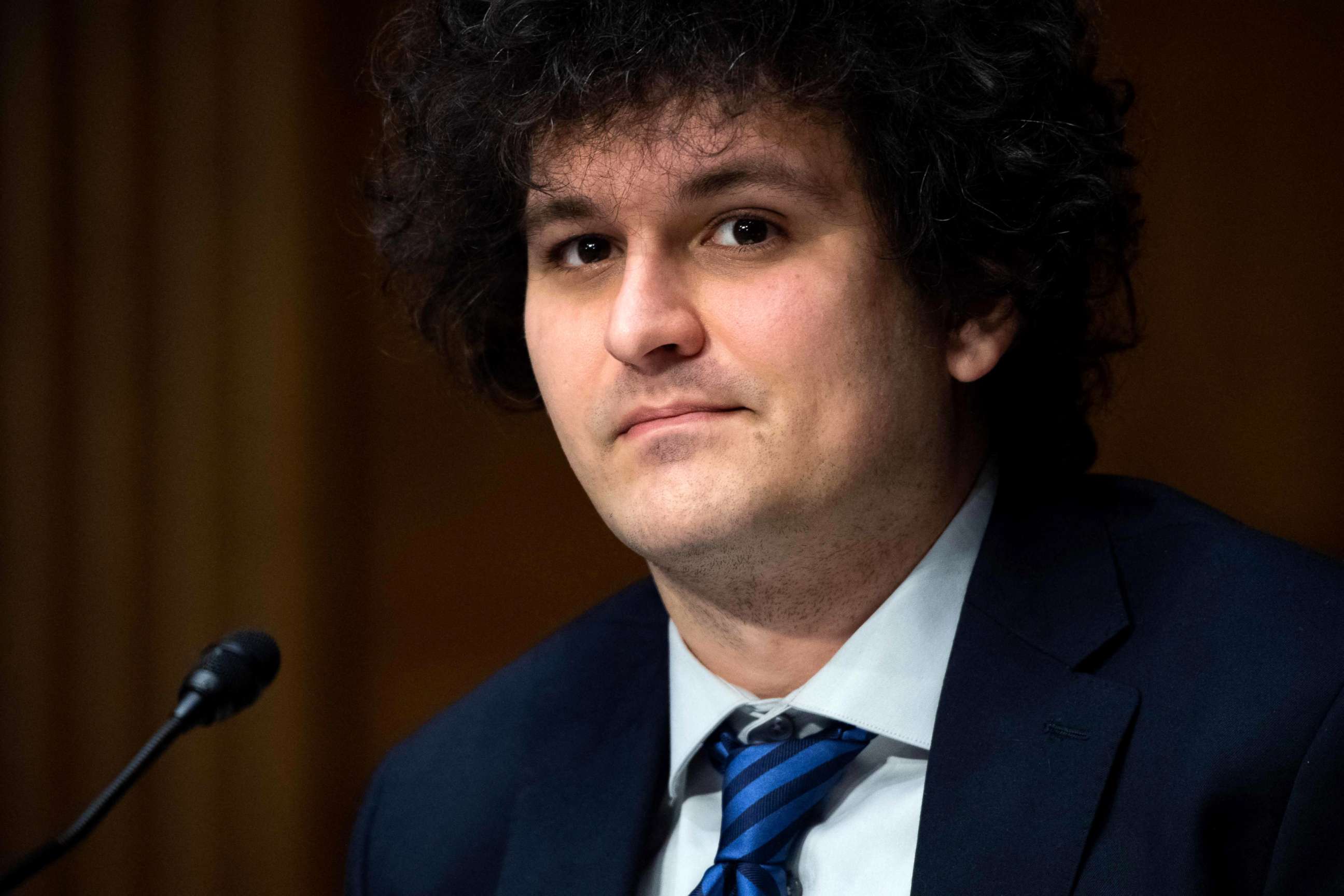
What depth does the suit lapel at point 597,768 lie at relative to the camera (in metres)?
1.47

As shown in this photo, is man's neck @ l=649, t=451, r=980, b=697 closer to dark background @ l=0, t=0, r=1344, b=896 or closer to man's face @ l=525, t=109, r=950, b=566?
man's face @ l=525, t=109, r=950, b=566

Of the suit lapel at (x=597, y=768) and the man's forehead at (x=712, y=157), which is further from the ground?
the man's forehead at (x=712, y=157)

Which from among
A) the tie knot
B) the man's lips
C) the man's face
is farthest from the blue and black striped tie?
the man's lips

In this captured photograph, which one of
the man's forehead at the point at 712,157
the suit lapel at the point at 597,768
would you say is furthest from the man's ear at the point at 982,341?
the suit lapel at the point at 597,768

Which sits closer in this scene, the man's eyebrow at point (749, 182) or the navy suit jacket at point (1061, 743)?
the navy suit jacket at point (1061, 743)

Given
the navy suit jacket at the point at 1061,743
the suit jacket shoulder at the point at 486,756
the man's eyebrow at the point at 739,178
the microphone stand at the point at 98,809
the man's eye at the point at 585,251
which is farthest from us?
the suit jacket shoulder at the point at 486,756

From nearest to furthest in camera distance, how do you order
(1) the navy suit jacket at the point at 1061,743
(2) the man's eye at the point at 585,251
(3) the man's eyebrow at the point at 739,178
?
(1) the navy suit jacket at the point at 1061,743 < (3) the man's eyebrow at the point at 739,178 < (2) the man's eye at the point at 585,251

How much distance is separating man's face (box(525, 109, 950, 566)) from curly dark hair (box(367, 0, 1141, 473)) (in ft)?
0.14

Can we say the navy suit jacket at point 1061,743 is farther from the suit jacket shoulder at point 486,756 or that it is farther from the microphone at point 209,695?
the microphone at point 209,695

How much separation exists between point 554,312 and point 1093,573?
24.8 inches

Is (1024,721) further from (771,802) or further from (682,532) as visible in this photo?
(682,532)

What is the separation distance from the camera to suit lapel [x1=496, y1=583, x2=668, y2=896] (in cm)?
147

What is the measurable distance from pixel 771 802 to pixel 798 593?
0.21m

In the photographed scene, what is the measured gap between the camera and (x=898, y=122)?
138cm
